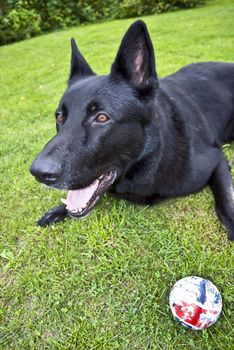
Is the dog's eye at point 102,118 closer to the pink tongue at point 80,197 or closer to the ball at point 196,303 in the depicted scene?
the pink tongue at point 80,197

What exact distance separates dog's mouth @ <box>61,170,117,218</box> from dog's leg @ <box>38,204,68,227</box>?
0.44 meters

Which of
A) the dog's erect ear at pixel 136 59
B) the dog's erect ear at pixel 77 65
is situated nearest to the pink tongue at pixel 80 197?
the dog's erect ear at pixel 136 59

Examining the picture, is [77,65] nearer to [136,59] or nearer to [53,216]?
[136,59]

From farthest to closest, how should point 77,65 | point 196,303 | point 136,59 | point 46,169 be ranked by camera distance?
1. point 77,65
2. point 136,59
3. point 46,169
4. point 196,303

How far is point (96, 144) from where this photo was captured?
1.85m

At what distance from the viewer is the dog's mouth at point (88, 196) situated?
6.62ft

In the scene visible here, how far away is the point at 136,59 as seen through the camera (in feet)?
6.49

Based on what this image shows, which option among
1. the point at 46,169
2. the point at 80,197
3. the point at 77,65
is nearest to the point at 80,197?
the point at 80,197

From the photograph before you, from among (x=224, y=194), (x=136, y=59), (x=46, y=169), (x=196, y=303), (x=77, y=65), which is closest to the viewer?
(x=196, y=303)

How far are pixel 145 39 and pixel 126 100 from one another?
0.37 m

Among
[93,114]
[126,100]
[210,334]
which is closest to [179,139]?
[126,100]

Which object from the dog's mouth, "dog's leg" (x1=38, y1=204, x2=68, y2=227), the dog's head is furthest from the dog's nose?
"dog's leg" (x1=38, y1=204, x2=68, y2=227)

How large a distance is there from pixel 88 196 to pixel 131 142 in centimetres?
44

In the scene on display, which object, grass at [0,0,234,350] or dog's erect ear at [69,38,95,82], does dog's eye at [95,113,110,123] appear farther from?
grass at [0,0,234,350]
